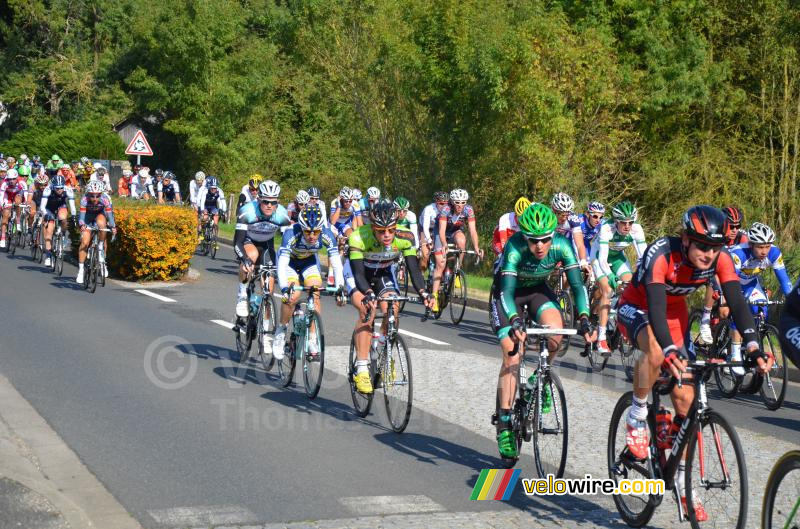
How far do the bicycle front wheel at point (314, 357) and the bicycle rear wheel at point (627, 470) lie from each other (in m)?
3.92

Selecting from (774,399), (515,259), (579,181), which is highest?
(579,181)

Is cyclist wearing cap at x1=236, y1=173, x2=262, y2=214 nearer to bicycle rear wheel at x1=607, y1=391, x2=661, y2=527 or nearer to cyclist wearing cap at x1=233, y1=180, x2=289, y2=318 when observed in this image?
cyclist wearing cap at x1=233, y1=180, x2=289, y2=318

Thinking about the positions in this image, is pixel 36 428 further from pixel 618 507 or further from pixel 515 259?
pixel 618 507

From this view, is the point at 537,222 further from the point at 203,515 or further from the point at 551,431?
the point at 203,515

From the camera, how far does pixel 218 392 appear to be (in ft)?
34.9

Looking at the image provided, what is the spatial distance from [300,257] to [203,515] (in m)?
4.80

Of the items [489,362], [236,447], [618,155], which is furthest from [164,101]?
[236,447]

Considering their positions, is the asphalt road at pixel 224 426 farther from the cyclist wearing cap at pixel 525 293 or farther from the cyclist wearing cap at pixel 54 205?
the cyclist wearing cap at pixel 54 205

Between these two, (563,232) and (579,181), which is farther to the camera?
(579,181)

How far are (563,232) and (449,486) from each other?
7850mm

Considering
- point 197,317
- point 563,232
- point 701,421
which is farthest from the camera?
point 197,317

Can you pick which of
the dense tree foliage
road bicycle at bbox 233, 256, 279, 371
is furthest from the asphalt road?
the dense tree foliage

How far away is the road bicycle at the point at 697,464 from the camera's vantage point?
566cm

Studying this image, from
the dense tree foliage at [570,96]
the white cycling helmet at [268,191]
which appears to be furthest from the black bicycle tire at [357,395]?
the dense tree foliage at [570,96]
